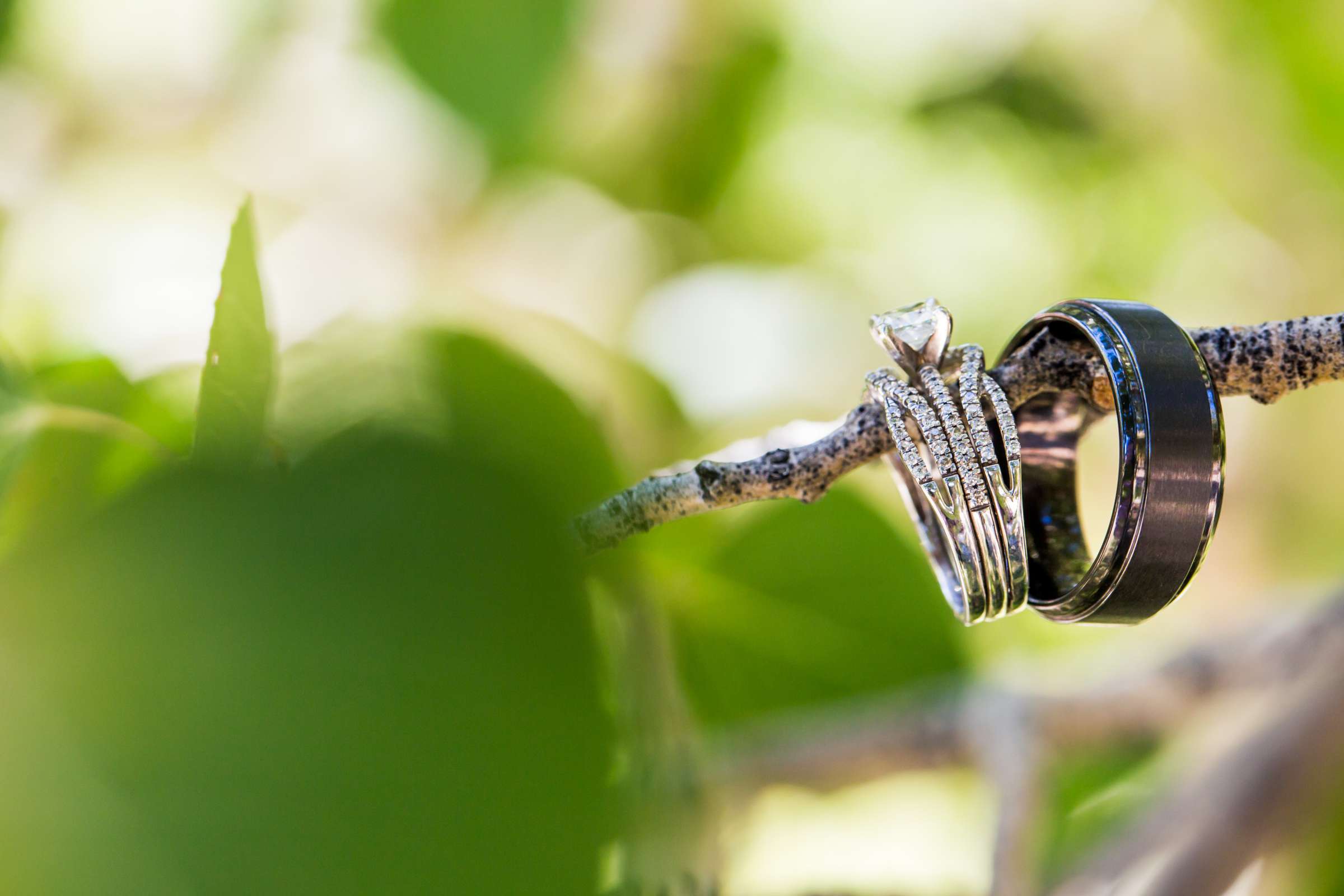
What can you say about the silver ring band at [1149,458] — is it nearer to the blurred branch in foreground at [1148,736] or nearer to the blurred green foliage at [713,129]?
the blurred branch in foreground at [1148,736]

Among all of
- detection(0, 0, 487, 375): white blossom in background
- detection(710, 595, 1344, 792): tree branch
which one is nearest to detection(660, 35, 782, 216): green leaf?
detection(0, 0, 487, 375): white blossom in background

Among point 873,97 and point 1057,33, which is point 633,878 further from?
point 1057,33

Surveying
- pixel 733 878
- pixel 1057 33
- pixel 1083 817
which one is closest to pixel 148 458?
pixel 733 878

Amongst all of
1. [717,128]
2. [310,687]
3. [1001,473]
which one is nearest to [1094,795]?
[1001,473]

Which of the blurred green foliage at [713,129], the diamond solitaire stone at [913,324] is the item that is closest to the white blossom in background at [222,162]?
the blurred green foliage at [713,129]

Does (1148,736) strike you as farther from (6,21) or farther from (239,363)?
(6,21)

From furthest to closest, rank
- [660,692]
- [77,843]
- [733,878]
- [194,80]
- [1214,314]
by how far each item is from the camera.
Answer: [1214,314], [194,80], [733,878], [660,692], [77,843]

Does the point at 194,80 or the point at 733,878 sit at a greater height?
the point at 194,80
